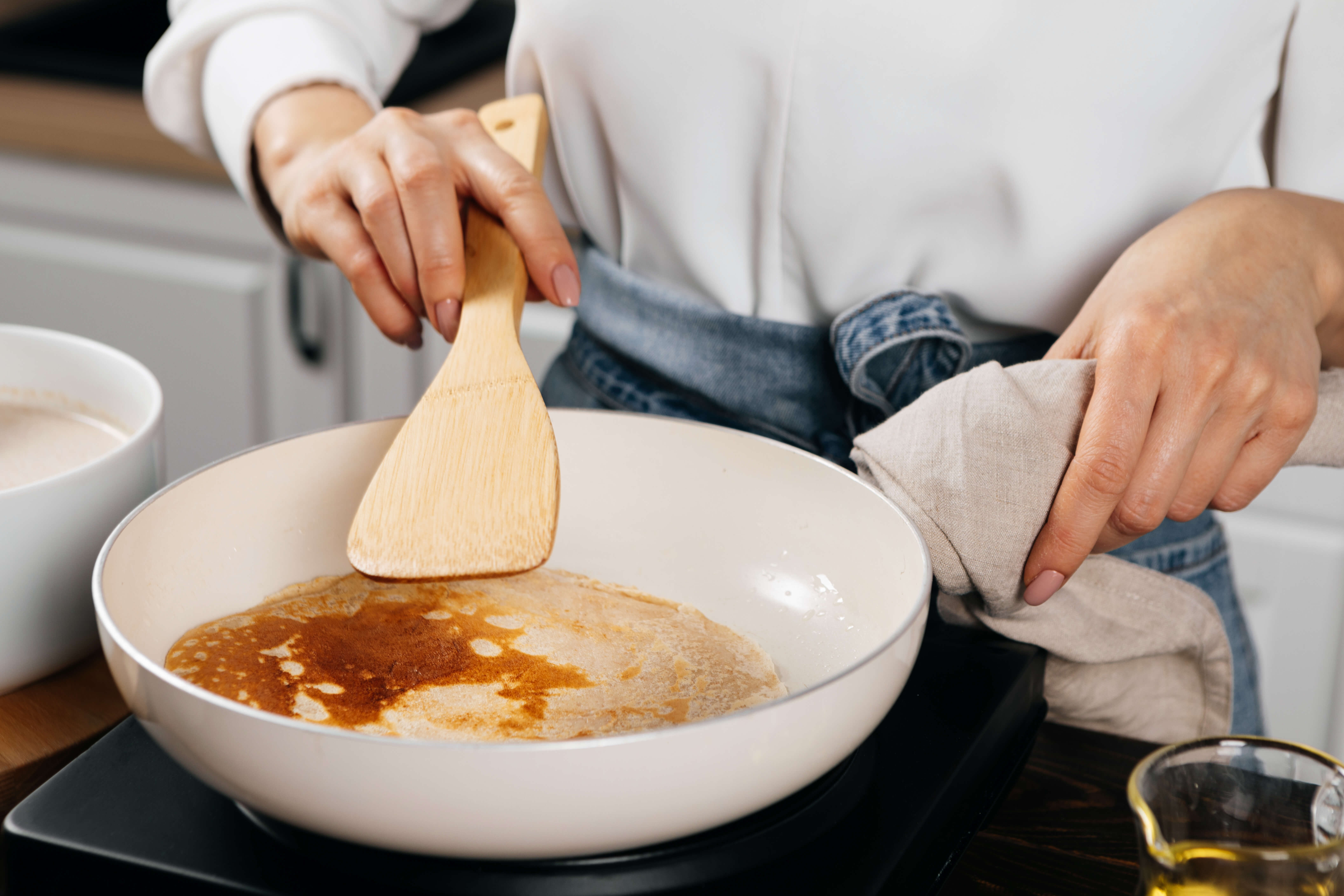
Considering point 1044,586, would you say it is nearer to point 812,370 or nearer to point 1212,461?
point 1212,461

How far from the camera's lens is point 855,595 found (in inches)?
19.5

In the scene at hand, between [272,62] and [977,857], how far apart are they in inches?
23.8

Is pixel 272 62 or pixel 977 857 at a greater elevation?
pixel 272 62

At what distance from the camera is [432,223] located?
58cm

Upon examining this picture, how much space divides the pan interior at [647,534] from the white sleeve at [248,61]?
308 millimetres

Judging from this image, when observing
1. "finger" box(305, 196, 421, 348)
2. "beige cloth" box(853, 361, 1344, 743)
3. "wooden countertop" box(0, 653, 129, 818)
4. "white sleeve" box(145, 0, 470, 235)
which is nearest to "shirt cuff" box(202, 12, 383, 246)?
"white sleeve" box(145, 0, 470, 235)

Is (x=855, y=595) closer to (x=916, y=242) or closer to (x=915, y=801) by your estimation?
(x=915, y=801)

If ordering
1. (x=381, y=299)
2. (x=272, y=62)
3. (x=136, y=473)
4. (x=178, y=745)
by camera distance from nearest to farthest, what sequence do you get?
(x=178, y=745), (x=136, y=473), (x=381, y=299), (x=272, y=62)

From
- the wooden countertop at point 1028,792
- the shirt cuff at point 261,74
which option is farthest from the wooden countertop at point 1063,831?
the shirt cuff at point 261,74

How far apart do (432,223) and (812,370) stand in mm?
236

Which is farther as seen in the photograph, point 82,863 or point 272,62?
point 272,62

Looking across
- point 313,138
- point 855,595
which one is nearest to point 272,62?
point 313,138

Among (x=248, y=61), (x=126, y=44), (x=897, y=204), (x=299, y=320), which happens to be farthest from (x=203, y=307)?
(x=897, y=204)

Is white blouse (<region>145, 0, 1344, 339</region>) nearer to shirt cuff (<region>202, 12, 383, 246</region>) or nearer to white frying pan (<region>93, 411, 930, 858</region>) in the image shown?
shirt cuff (<region>202, 12, 383, 246</region>)
